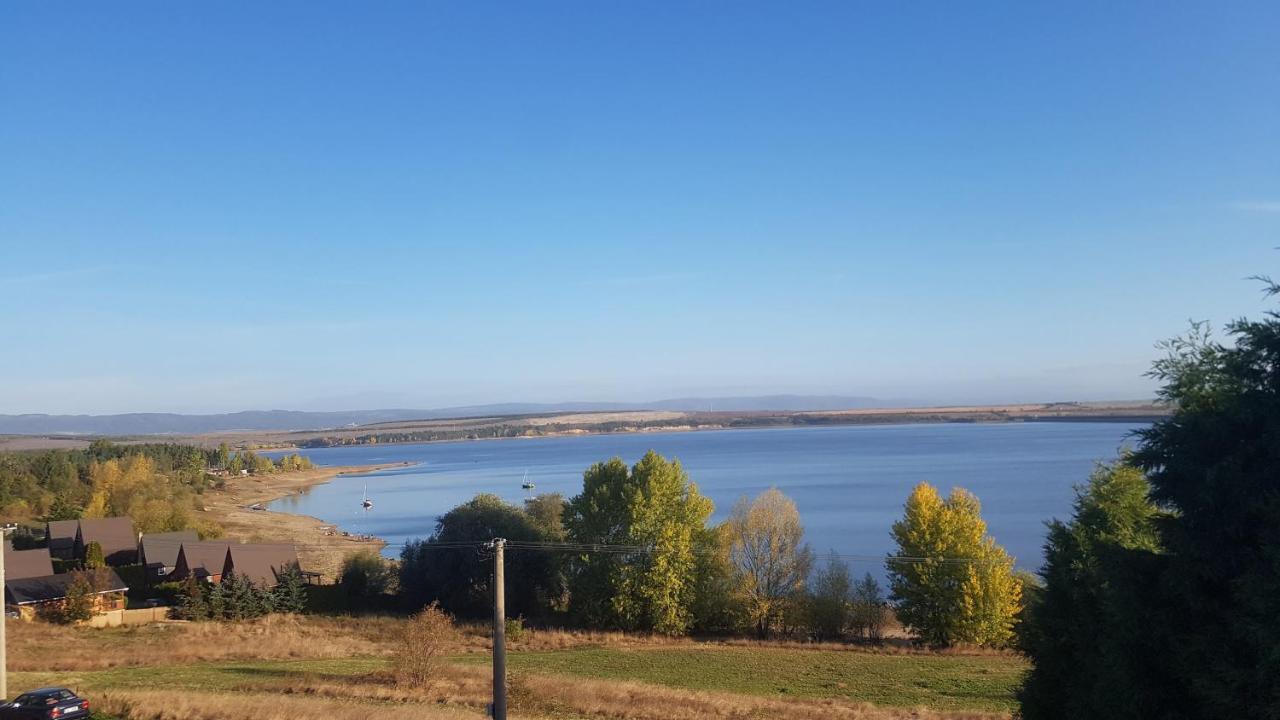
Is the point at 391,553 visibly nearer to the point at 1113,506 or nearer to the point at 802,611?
the point at 802,611

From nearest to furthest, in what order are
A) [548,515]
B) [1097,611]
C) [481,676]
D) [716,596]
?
1. [1097,611]
2. [481,676]
3. [716,596]
4. [548,515]

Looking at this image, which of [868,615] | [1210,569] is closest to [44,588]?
[868,615]

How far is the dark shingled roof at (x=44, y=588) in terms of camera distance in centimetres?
3485

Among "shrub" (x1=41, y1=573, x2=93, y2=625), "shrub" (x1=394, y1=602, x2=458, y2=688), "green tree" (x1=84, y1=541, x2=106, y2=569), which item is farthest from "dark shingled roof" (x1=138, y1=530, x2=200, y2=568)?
"shrub" (x1=394, y1=602, x2=458, y2=688)

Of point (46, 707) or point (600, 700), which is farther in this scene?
point (600, 700)

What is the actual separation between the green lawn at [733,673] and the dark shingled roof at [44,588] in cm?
1498

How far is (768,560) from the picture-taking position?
38000mm

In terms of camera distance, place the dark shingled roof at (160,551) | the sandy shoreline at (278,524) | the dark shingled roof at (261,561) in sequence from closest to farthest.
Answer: the dark shingled roof at (261,561)
the dark shingled roof at (160,551)
the sandy shoreline at (278,524)

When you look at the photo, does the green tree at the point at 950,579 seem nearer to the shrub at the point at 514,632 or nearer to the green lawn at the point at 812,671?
the green lawn at the point at 812,671

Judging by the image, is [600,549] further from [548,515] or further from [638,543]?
[548,515]

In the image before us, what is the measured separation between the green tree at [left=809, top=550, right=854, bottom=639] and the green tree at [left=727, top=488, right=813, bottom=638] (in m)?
1.32

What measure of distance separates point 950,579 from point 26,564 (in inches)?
1515

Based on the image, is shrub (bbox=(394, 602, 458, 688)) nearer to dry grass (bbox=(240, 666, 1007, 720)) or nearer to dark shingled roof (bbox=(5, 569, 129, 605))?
dry grass (bbox=(240, 666, 1007, 720))

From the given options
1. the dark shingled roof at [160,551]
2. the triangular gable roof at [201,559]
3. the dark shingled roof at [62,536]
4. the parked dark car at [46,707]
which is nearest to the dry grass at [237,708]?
the parked dark car at [46,707]
